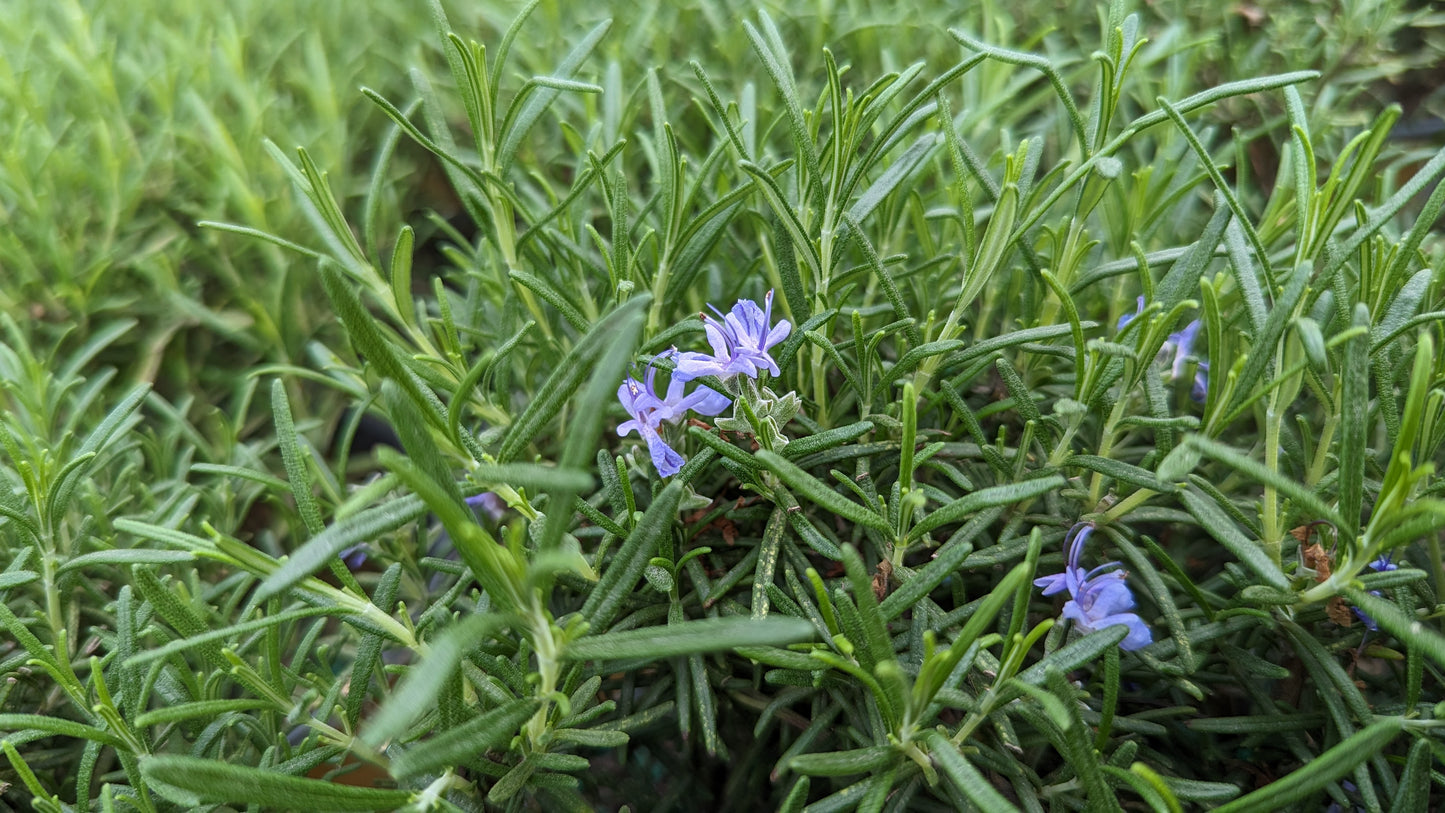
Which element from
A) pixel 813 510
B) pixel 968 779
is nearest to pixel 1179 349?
pixel 813 510

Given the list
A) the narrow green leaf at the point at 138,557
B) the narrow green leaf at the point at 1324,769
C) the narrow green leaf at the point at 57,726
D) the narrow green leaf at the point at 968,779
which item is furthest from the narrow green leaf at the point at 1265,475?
the narrow green leaf at the point at 57,726

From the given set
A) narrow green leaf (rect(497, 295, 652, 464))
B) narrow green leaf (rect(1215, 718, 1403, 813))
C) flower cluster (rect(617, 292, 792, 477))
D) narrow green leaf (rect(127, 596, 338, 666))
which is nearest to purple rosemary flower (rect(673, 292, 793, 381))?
flower cluster (rect(617, 292, 792, 477))

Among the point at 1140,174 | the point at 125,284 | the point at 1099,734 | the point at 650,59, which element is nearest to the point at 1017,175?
the point at 1140,174

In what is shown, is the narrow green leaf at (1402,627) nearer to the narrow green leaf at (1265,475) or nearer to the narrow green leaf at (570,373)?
the narrow green leaf at (1265,475)

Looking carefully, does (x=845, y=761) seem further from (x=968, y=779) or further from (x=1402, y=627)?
(x=1402, y=627)

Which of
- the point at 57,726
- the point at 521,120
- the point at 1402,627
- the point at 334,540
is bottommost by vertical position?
the point at 57,726

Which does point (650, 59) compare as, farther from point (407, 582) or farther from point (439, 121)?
point (407, 582)

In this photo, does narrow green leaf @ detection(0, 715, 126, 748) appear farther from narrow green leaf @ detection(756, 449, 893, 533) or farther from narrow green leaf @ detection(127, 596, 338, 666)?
narrow green leaf @ detection(756, 449, 893, 533)
